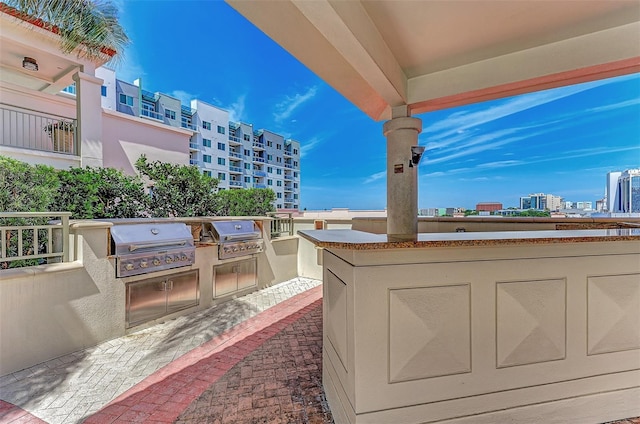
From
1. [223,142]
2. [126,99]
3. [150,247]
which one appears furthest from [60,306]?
[223,142]

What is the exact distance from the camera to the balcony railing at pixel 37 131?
6.28 meters

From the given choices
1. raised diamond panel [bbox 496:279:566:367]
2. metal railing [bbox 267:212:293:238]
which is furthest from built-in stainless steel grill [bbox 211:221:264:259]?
raised diamond panel [bbox 496:279:566:367]

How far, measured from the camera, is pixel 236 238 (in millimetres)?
5172

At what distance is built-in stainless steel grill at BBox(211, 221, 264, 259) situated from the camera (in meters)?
4.94

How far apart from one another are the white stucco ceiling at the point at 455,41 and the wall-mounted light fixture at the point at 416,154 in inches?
27.9

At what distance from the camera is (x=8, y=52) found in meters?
6.49

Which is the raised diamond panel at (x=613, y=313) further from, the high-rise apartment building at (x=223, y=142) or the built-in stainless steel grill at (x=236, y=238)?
the high-rise apartment building at (x=223, y=142)

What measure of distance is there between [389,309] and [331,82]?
2.80 m

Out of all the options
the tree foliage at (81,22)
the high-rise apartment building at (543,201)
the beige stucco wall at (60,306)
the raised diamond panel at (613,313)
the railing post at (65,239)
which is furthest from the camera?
the high-rise apartment building at (543,201)

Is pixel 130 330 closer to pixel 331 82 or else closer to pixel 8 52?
pixel 331 82

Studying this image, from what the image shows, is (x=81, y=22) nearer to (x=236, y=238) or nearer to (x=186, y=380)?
(x=236, y=238)

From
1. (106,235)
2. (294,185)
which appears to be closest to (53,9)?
(106,235)

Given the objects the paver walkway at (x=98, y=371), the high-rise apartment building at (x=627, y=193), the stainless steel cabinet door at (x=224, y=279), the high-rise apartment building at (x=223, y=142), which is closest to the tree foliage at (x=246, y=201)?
the stainless steel cabinet door at (x=224, y=279)

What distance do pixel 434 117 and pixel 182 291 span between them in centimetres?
595
